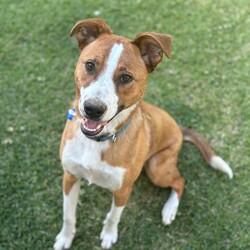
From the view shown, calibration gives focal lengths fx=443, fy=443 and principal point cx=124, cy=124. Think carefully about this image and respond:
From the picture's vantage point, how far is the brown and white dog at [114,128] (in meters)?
3.25

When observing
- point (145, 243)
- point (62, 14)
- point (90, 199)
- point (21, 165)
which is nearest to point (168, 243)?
point (145, 243)

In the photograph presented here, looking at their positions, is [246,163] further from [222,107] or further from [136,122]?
[136,122]

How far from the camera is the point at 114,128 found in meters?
3.65

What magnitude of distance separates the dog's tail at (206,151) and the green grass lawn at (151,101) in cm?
13

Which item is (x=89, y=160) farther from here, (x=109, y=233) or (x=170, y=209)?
(x=170, y=209)

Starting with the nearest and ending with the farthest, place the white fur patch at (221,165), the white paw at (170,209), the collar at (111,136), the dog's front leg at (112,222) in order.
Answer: the collar at (111,136)
the dog's front leg at (112,222)
the white paw at (170,209)
the white fur patch at (221,165)

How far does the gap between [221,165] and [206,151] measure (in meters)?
0.23

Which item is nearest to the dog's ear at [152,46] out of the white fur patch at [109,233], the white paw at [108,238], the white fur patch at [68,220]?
the white fur patch at [68,220]

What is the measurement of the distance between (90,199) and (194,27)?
3.23 meters

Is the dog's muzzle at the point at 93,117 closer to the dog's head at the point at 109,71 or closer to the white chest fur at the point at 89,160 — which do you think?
the dog's head at the point at 109,71

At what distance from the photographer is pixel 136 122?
3.85 m

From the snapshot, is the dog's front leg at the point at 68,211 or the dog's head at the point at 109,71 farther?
the dog's front leg at the point at 68,211

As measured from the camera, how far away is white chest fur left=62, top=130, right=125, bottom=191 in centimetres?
371

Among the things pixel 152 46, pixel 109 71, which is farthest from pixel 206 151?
pixel 109 71
